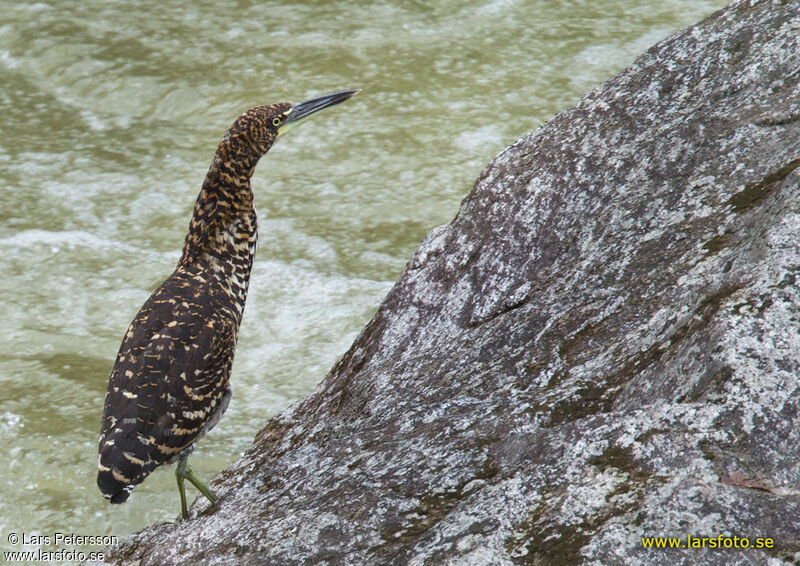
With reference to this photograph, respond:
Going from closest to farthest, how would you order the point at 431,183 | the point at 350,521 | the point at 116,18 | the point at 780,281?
the point at 780,281
the point at 350,521
the point at 431,183
the point at 116,18

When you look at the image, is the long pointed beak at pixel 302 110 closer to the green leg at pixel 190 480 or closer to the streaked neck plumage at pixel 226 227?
the streaked neck plumage at pixel 226 227

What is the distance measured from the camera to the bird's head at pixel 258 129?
455 centimetres

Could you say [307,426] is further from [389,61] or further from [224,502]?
[389,61]

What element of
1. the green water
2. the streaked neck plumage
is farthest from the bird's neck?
the green water

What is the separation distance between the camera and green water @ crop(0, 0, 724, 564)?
21.5 feet

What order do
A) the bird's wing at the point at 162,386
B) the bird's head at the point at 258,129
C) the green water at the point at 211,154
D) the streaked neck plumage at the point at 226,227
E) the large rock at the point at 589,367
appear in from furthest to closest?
the green water at the point at 211,154 < the bird's head at the point at 258,129 < the streaked neck plumage at the point at 226,227 < the bird's wing at the point at 162,386 < the large rock at the point at 589,367

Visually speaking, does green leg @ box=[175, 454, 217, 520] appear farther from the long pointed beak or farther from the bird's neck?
the long pointed beak

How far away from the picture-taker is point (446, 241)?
3.88 m

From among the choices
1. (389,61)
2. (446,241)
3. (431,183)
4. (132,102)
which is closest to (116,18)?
(132,102)

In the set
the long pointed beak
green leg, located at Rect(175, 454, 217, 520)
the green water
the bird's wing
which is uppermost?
the long pointed beak

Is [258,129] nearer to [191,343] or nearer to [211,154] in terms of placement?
[191,343]

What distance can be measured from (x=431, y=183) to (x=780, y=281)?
6746 millimetres

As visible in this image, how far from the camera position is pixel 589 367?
275 centimetres

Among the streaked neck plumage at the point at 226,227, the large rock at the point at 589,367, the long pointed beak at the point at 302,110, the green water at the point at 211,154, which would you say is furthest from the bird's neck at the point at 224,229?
the green water at the point at 211,154
